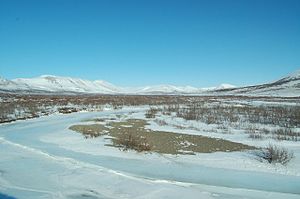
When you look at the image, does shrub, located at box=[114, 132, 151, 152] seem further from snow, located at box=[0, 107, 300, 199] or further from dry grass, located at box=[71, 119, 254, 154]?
snow, located at box=[0, 107, 300, 199]

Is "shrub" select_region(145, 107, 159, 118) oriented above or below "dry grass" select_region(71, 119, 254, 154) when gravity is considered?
above

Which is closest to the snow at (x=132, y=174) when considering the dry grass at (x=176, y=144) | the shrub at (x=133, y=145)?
the shrub at (x=133, y=145)

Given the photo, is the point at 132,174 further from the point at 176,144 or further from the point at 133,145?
the point at 176,144

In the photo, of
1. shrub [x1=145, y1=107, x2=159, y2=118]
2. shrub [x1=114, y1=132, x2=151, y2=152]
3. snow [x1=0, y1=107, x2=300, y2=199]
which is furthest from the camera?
shrub [x1=145, y1=107, x2=159, y2=118]

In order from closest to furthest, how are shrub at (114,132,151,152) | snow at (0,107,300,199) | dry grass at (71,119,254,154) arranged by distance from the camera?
snow at (0,107,300,199)
shrub at (114,132,151,152)
dry grass at (71,119,254,154)

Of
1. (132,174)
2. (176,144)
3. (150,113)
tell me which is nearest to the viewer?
(132,174)

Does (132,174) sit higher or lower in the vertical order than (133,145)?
lower

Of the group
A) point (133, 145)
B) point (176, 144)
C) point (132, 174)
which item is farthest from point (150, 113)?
point (132, 174)

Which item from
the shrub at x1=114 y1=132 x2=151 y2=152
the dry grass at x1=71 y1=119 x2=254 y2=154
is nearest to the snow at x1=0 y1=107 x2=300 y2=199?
the shrub at x1=114 y1=132 x2=151 y2=152

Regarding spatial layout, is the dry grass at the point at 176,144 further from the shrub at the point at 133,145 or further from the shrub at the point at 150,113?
the shrub at the point at 150,113

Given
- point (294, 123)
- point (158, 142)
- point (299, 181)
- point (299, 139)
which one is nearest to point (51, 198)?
point (299, 181)
